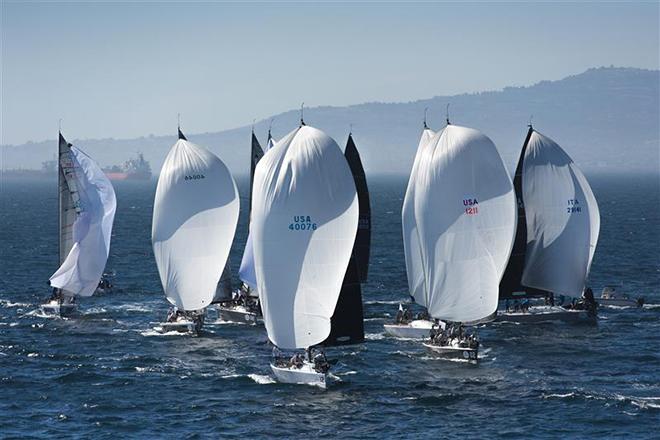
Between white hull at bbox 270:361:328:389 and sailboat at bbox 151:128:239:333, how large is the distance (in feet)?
54.7

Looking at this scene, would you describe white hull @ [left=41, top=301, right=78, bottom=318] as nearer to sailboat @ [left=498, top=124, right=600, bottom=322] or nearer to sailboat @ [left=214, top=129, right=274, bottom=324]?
sailboat @ [left=214, top=129, right=274, bottom=324]

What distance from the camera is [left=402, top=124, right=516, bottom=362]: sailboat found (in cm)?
7206

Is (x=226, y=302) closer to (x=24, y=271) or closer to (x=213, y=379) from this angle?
(x=213, y=379)

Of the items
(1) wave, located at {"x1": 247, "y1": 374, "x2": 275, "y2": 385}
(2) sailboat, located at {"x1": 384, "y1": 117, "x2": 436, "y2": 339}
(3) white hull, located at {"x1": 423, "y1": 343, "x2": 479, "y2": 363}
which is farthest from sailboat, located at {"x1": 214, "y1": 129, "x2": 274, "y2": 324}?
(3) white hull, located at {"x1": 423, "y1": 343, "x2": 479, "y2": 363}

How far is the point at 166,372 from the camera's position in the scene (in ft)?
224

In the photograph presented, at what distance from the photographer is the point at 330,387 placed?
6347 centimetres

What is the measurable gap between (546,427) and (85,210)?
48.1m

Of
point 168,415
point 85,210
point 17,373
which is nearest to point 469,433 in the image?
point 168,415

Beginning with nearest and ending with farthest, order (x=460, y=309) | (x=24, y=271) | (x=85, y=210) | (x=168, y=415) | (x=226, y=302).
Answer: (x=168, y=415) < (x=460, y=309) < (x=226, y=302) < (x=85, y=210) < (x=24, y=271)

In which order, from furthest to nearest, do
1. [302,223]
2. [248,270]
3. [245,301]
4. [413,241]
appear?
[248,270], [245,301], [413,241], [302,223]

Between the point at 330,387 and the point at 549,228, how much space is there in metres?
29.2

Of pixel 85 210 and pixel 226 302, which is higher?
pixel 85 210

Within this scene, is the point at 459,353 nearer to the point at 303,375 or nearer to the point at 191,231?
the point at 303,375

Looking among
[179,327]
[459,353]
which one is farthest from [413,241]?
[179,327]
